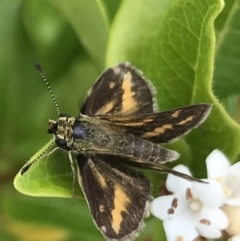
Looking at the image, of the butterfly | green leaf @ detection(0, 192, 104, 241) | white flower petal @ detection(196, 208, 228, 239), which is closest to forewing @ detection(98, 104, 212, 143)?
the butterfly

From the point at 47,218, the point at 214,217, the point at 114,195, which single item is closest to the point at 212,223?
the point at 214,217

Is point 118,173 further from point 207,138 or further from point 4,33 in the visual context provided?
point 4,33

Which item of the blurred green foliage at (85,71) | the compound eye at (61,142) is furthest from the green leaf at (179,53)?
the compound eye at (61,142)

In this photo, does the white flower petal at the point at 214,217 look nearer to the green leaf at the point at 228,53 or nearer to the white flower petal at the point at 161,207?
the white flower petal at the point at 161,207

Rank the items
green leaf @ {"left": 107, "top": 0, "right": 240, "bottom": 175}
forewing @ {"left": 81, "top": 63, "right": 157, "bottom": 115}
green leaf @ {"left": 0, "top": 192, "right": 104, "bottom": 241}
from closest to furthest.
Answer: green leaf @ {"left": 107, "top": 0, "right": 240, "bottom": 175}
forewing @ {"left": 81, "top": 63, "right": 157, "bottom": 115}
green leaf @ {"left": 0, "top": 192, "right": 104, "bottom": 241}

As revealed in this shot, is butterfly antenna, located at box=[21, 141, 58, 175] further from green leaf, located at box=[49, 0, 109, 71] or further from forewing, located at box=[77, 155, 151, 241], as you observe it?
green leaf, located at box=[49, 0, 109, 71]

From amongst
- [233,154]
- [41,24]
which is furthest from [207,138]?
[41,24]

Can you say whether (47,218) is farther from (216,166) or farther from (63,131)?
(216,166)
